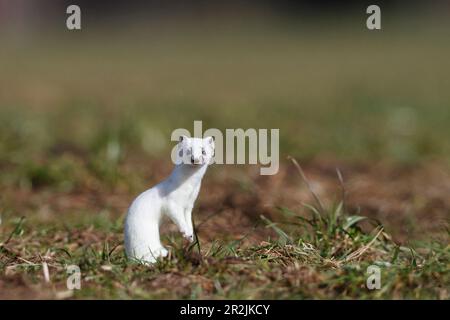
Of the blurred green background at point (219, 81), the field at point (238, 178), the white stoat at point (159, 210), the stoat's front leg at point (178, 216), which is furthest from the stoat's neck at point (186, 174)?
the blurred green background at point (219, 81)

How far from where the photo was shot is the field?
4152 millimetres

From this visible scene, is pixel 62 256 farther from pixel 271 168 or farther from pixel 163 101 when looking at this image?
pixel 163 101

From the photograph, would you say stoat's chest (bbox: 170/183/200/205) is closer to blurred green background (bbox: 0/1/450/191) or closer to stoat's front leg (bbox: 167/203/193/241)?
stoat's front leg (bbox: 167/203/193/241)

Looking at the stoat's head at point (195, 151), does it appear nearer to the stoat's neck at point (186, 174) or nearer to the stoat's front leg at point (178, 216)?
the stoat's neck at point (186, 174)

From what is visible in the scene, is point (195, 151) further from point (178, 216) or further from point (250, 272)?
point (250, 272)

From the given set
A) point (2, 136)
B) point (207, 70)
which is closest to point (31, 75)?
point (207, 70)

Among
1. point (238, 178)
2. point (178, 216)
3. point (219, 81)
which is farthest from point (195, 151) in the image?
point (219, 81)

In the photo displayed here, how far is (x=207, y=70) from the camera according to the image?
65.9 ft

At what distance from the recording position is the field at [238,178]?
4.15 m

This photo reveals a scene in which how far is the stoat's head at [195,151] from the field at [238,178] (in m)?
0.41

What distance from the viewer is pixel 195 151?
4105 mm
